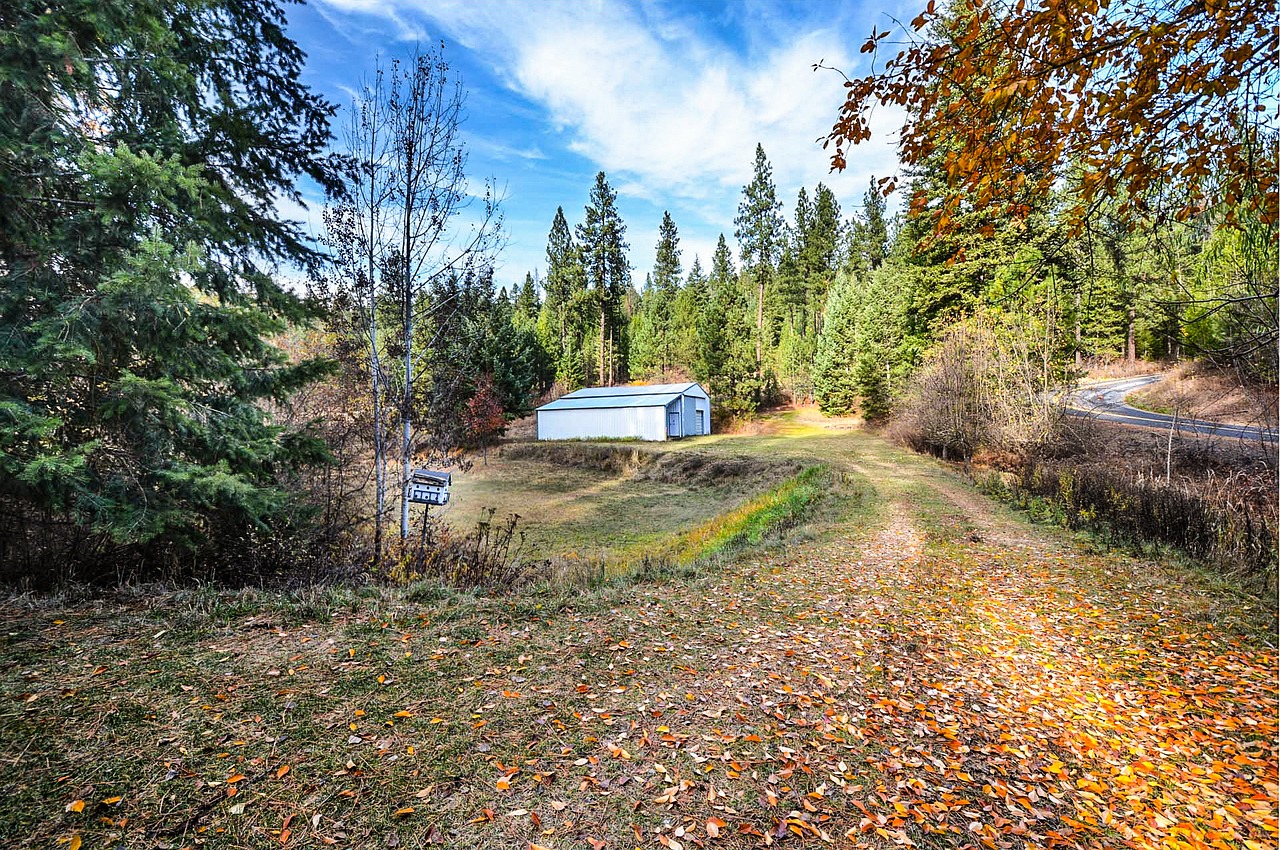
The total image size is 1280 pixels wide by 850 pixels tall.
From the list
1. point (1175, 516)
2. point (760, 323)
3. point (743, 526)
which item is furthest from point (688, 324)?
point (1175, 516)

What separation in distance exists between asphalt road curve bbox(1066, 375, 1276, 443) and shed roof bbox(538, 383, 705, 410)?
18066mm

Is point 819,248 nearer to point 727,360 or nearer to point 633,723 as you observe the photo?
point 727,360

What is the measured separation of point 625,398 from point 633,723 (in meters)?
26.8

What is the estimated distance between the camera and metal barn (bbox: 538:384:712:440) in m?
28.4

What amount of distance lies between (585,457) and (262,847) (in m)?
22.6

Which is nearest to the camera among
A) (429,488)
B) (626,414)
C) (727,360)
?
(429,488)

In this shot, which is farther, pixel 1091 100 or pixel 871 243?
pixel 871 243

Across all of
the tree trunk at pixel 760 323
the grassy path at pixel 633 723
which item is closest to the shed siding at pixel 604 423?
the tree trunk at pixel 760 323

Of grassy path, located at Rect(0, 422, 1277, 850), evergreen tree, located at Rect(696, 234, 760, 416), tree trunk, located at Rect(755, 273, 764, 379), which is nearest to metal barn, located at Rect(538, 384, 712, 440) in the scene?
evergreen tree, located at Rect(696, 234, 760, 416)

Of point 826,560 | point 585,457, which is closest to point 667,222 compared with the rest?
point 585,457

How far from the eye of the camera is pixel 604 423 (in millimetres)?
29375

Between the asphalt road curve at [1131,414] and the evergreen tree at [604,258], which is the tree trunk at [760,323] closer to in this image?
the evergreen tree at [604,258]

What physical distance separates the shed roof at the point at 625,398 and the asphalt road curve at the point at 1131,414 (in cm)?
1807

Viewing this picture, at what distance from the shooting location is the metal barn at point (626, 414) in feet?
93.2
